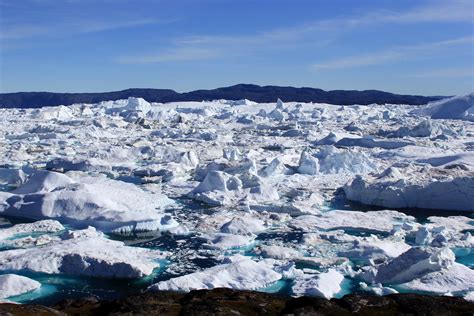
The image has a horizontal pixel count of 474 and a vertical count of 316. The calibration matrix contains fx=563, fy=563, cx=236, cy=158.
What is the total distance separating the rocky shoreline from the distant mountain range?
6399cm

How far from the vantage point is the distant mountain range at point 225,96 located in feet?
237

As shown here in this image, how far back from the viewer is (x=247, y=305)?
6934mm

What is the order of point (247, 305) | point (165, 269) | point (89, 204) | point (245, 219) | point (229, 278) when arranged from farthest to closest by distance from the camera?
point (89, 204) < point (245, 219) < point (165, 269) < point (229, 278) < point (247, 305)

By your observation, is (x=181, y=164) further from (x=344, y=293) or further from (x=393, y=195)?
(x=344, y=293)

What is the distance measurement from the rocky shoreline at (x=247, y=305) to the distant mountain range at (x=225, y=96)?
64.0 metres

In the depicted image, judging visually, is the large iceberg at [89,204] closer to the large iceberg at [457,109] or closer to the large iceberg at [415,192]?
the large iceberg at [415,192]

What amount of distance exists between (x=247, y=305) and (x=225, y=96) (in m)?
73.8

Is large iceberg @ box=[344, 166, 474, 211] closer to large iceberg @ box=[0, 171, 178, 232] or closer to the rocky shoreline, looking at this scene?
large iceberg @ box=[0, 171, 178, 232]

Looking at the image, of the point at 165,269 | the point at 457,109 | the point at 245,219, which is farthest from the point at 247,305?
the point at 457,109

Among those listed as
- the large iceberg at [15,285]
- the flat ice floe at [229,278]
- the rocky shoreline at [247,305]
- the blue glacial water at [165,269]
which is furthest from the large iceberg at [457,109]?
the large iceberg at [15,285]

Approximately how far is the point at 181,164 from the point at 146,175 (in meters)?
1.40

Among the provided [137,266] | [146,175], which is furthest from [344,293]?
[146,175]

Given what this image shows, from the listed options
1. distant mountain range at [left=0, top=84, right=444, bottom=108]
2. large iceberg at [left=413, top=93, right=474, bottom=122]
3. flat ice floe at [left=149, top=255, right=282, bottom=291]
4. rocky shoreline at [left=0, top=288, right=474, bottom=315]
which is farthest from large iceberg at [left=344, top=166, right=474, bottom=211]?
distant mountain range at [left=0, top=84, right=444, bottom=108]

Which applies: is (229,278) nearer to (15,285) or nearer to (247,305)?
(247,305)
